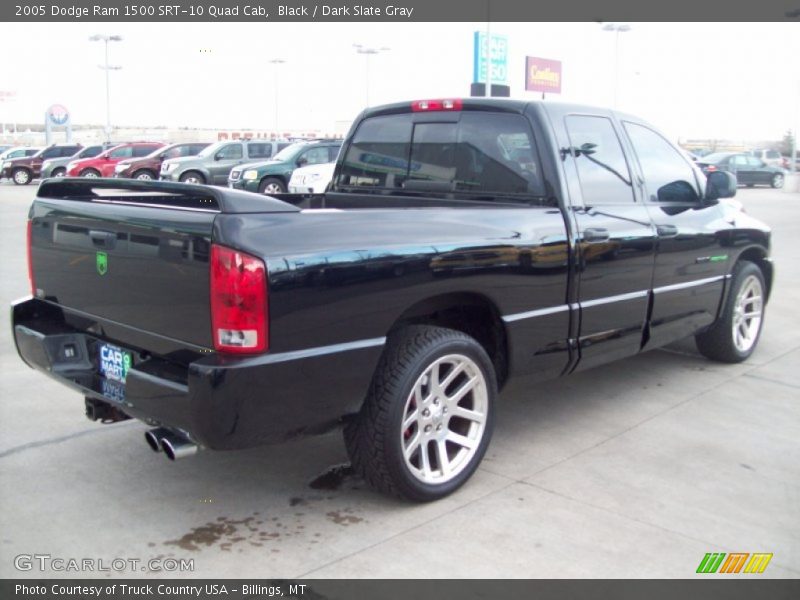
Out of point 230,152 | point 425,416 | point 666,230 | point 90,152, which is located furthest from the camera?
point 90,152

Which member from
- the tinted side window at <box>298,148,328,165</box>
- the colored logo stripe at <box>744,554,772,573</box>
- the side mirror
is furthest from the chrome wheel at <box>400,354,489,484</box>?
the tinted side window at <box>298,148,328,165</box>

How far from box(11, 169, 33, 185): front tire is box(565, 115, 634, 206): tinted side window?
32.6 m

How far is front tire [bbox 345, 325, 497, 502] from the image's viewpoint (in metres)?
3.53

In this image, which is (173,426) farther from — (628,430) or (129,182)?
(628,430)

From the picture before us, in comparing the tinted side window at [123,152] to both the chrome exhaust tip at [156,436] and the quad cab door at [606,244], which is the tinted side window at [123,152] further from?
the chrome exhaust tip at [156,436]

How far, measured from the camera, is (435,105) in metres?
4.84

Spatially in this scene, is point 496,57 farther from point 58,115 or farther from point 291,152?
point 58,115

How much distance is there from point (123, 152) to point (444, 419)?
1102 inches

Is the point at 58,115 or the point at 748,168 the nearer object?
the point at 748,168

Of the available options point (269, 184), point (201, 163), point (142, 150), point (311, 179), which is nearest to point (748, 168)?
point (269, 184)

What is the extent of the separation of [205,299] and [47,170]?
32.2m

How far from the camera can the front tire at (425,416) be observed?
11.6 feet

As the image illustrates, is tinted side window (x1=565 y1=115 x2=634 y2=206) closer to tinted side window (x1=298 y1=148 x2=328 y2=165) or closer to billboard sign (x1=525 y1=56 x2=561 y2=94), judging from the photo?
tinted side window (x1=298 y1=148 x2=328 y2=165)

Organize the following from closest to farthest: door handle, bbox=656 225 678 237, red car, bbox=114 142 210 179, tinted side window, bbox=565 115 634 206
A: tinted side window, bbox=565 115 634 206 < door handle, bbox=656 225 678 237 < red car, bbox=114 142 210 179
